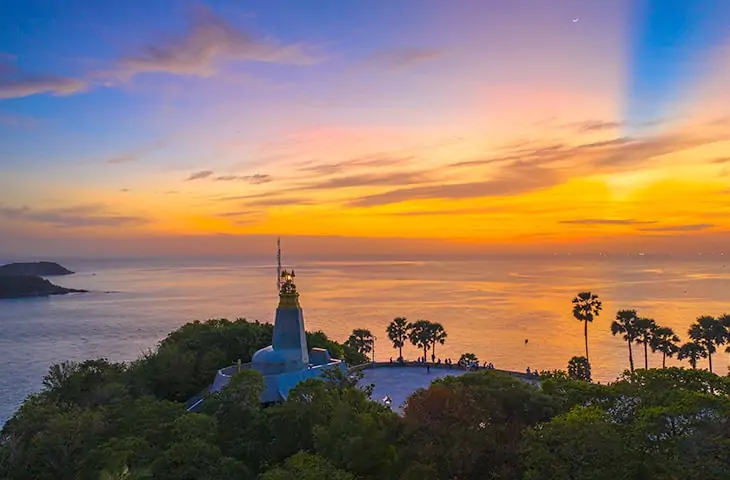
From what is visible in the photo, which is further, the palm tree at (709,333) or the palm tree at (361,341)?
the palm tree at (361,341)

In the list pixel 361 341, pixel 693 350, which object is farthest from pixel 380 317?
pixel 693 350

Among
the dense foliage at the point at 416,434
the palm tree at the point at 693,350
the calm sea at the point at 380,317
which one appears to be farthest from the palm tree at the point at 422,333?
the dense foliage at the point at 416,434

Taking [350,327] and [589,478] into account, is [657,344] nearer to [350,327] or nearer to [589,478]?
[589,478]

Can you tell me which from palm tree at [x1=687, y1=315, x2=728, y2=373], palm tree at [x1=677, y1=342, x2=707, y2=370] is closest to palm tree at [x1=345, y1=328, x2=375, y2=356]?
palm tree at [x1=677, y1=342, x2=707, y2=370]

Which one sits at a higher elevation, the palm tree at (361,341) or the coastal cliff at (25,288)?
the coastal cliff at (25,288)

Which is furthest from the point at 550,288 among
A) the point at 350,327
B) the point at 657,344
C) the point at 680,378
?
the point at 680,378

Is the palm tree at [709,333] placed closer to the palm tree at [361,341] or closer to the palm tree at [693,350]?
the palm tree at [693,350]
